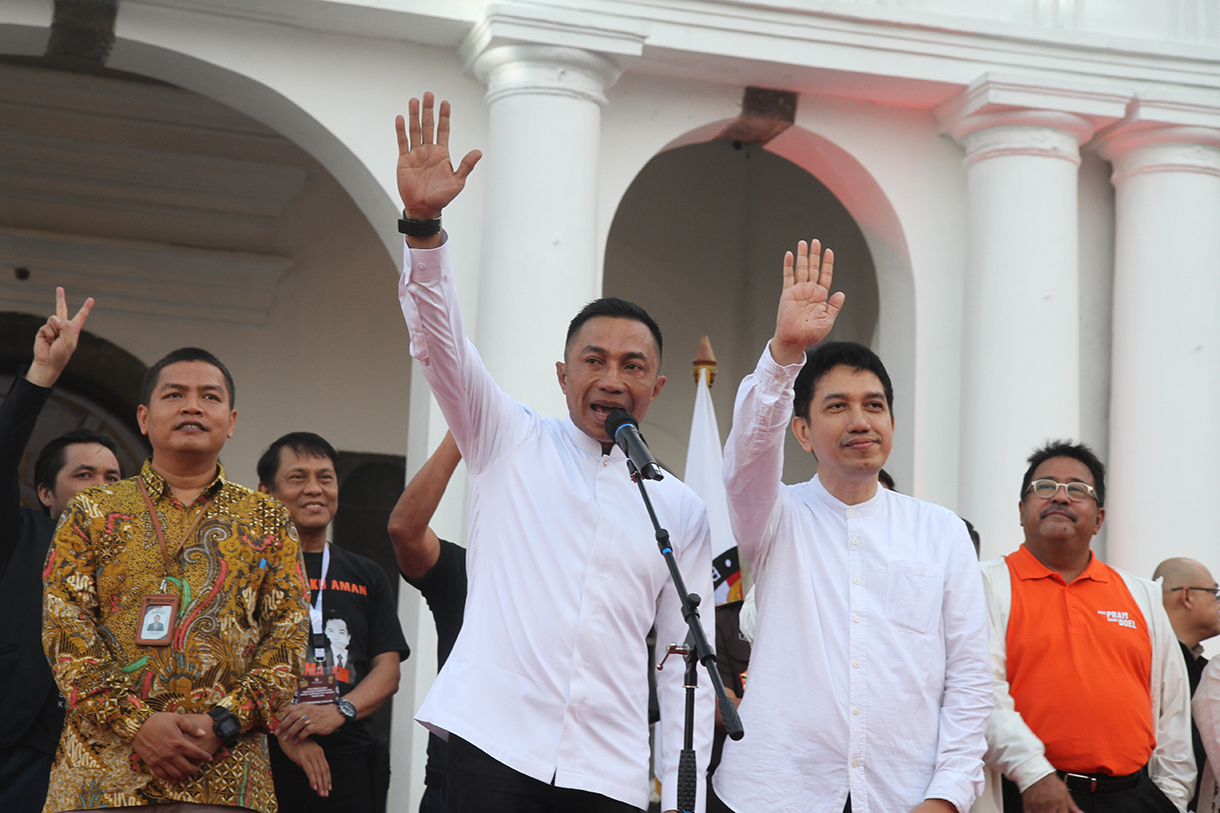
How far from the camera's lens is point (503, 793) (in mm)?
2848

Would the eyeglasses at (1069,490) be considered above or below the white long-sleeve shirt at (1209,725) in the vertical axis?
above

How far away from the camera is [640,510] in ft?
10.4

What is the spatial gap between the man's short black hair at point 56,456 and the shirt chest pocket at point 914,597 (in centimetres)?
270

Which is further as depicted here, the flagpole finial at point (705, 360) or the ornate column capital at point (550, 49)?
the flagpole finial at point (705, 360)

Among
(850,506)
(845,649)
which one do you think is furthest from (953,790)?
(850,506)

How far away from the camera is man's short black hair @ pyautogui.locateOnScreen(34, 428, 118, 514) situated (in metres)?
4.59

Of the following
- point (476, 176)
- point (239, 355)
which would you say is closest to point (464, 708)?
point (476, 176)

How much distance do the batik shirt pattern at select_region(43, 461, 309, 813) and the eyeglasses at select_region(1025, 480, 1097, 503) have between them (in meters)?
2.34

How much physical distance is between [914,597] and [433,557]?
1.42 metres

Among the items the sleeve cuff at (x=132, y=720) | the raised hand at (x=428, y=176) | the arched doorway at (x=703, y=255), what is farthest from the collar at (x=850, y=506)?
the arched doorway at (x=703, y=255)

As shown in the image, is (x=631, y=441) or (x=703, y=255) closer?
(x=631, y=441)

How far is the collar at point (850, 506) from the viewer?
11.3ft

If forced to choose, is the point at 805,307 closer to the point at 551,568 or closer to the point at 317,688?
the point at 551,568

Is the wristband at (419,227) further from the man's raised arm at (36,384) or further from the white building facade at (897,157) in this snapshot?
the white building facade at (897,157)
